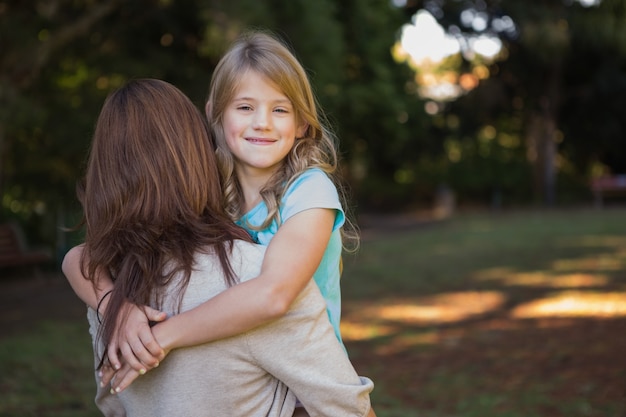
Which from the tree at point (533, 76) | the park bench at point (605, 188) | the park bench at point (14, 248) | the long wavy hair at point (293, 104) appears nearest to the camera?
the long wavy hair at point (293, 104)

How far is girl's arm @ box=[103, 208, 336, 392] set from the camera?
1.58 meters

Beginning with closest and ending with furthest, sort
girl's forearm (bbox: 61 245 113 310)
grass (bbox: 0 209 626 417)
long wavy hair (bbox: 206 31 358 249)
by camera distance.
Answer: girl's forearm (bbox: 61 245 113 310), long wavy hair (bbox: 206 31 358 249), grass (bbox: 0 209 626 417)

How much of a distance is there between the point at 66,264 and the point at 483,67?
28.9 m

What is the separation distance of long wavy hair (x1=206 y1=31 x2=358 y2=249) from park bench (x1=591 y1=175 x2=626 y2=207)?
25.9 m

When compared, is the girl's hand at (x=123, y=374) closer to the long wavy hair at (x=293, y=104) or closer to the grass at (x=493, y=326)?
the long wavy hair at (x=293, y=104)

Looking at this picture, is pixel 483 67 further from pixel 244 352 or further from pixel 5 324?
pixel 244 352

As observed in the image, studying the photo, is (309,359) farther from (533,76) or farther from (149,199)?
(533,76)

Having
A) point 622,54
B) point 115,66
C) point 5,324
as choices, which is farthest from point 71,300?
point 622,54

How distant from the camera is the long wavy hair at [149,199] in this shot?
1655 millimetres

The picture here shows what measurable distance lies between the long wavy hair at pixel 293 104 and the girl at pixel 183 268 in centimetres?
22

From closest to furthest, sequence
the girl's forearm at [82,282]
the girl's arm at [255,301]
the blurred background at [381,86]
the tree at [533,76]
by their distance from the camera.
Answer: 1. the girl's arm at [255,301]
2. the girl's forearm at [82,282]
3. the blurred background at [381,86]
4. the tree at [533,76]

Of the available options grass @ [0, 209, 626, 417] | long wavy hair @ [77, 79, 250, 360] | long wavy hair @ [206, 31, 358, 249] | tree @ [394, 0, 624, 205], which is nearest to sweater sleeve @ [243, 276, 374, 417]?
long wavy hair @ [77, 79, 250, 360]

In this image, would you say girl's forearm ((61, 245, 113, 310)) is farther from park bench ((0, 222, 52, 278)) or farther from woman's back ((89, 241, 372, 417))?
park bench ((0, 222, 52, 278))

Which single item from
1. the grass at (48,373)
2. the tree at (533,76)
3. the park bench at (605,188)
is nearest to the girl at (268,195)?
the grass at (48,373)
